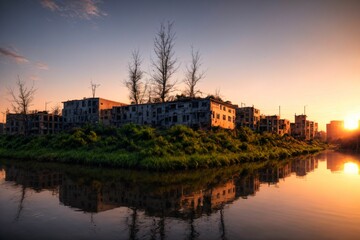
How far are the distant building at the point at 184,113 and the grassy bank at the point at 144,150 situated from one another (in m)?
7.21

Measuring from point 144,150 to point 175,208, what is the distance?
46.8ft

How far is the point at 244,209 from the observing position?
11055 millimetres

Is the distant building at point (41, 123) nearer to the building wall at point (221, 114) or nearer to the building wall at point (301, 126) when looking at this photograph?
the building wall at point (221, 114)

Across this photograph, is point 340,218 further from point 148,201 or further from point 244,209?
point 148,201

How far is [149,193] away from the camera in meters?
13.7

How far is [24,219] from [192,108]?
39433mm

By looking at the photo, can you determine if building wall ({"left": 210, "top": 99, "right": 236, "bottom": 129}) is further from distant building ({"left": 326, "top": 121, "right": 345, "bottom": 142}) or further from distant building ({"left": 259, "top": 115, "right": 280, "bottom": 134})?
distant building ({"left": 326, "top": 121, "right": 345, "bottom": 142})

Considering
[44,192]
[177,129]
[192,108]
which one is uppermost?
[192,108]

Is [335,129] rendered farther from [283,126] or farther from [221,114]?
[221,114]

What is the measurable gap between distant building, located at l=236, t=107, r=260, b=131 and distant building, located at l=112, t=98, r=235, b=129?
23239mm

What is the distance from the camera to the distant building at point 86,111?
6297 cm

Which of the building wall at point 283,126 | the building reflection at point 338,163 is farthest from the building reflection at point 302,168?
the building wall at point 283,126

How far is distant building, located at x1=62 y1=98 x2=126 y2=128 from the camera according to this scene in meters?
63.0

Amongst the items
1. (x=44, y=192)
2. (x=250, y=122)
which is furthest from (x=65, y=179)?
(x=250, y=122)
